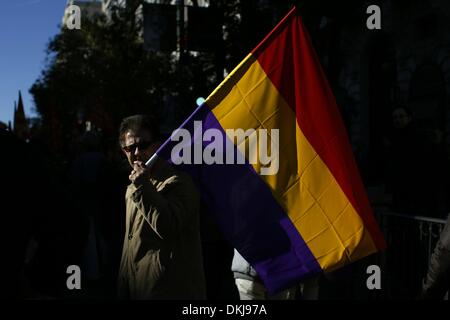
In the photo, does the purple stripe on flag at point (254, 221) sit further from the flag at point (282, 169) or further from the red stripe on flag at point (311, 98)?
the red stripe on flag at point (311, 98)

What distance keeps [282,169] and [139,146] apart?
0.85 metres

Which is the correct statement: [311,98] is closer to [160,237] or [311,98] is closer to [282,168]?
[282,168]

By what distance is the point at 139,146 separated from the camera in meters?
3.51

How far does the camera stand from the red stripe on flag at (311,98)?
12.6 ft

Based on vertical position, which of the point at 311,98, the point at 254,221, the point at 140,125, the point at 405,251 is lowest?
the point at 405,251

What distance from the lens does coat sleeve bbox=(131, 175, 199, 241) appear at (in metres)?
3.20

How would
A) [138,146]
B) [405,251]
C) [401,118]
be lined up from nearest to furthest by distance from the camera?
[138,146], [405,251], [401,118]

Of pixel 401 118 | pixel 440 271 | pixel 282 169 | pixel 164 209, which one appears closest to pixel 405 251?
pixel 401 118

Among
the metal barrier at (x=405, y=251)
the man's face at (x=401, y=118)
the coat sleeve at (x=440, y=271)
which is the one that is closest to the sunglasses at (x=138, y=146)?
the coat sleeve at (x=440, y=271)

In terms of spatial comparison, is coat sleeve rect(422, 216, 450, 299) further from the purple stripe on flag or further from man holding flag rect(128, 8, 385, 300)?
the purple stripe on flag

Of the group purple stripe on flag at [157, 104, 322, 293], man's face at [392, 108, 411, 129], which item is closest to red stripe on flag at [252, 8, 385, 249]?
purple stripe on flag at [157, 104, 322, 293]

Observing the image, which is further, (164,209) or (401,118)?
(401,118)

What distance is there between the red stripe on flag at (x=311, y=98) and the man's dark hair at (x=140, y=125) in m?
0.76

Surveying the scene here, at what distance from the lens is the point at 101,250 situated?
24.7ft
